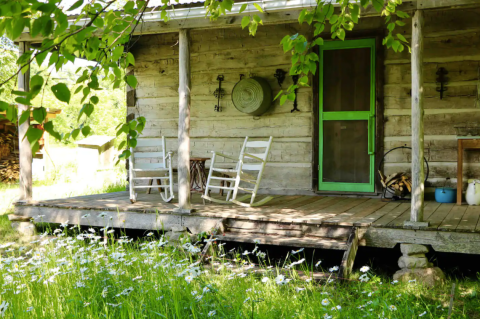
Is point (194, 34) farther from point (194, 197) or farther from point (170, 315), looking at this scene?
point (170, 315)

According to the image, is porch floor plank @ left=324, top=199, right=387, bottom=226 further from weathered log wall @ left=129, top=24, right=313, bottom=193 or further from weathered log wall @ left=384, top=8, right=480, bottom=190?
weathered log wall @ left=129, top=24, right=313, bottom=193

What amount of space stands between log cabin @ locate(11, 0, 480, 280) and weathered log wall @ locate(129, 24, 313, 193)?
0.02m

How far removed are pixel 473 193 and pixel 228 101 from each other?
11.4 feet

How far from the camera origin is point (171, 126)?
741 centimetres

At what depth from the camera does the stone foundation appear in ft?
12.6

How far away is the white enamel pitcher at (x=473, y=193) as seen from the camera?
17.3 feet

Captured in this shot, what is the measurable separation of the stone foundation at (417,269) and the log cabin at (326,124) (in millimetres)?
80

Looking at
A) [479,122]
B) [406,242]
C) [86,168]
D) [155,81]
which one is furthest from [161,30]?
[86,168]

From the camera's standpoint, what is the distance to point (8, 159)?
12.3 metres

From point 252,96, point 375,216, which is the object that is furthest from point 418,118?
point 252,96

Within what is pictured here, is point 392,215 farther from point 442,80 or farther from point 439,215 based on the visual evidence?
point 442,80

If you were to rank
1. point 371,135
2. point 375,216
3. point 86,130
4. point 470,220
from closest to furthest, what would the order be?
point 86,130 → point 470,220 → point 375,216 → point 371,135

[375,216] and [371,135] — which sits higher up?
[371,135]

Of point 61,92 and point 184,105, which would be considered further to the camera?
point 184,105
